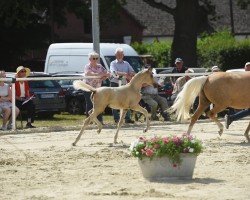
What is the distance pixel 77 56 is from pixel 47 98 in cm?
477

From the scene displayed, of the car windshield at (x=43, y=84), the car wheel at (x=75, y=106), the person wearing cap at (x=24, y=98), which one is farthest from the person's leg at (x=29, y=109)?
the car wheel at (x=75, y=106)

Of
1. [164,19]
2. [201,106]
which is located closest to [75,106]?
[201,106]

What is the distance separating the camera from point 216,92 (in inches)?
732

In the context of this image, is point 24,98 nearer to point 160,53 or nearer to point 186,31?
point 186,31

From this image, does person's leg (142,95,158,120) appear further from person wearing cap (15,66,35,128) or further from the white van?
the white van

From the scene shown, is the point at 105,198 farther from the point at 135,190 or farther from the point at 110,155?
the point at 110,155

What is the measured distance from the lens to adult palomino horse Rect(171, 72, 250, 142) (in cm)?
1852

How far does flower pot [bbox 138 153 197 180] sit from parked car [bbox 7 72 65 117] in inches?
600

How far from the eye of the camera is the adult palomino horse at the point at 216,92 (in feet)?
60.7

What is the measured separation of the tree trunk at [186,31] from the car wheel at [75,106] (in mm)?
11804

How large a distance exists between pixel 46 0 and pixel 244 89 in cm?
3150

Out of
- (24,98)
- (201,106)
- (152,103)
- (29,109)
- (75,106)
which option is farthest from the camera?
(75,106)

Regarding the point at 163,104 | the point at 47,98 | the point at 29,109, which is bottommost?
the point at 47,98

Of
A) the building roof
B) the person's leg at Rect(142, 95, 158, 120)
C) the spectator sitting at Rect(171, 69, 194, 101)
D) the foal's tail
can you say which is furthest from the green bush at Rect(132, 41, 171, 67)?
the foal's tail
